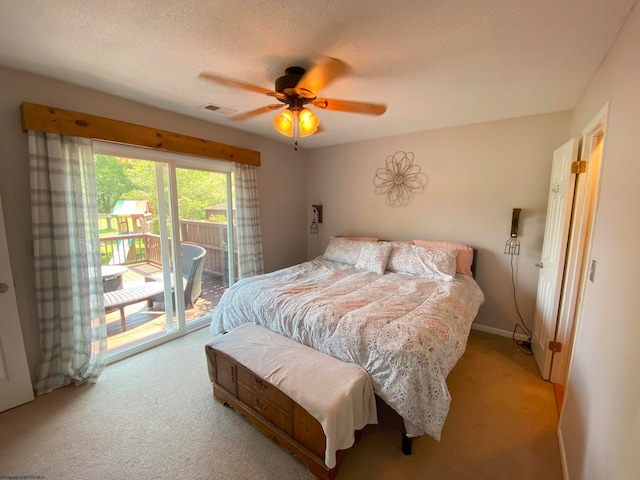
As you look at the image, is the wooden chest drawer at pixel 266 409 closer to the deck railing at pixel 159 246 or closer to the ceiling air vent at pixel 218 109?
the deck railing at pixel 159 246

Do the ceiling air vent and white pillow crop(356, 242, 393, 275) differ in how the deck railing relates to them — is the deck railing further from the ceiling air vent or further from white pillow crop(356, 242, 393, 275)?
white pillow crop(356, 242, 393, 275)

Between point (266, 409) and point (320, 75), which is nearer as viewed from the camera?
point (266, 409)

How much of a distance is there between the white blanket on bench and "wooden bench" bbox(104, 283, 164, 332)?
126cm

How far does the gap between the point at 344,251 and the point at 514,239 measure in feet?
6.14

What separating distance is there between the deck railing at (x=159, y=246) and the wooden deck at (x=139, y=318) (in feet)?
0.34

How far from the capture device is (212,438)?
1.70 m

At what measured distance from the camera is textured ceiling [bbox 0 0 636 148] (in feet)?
4.09

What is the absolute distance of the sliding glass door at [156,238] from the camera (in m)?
2.48

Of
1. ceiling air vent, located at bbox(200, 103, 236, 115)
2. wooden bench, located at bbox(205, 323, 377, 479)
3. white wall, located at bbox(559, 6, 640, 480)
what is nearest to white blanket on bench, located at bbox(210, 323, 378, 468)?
wooden bench, located at bbox(205, 323, 377, 479)

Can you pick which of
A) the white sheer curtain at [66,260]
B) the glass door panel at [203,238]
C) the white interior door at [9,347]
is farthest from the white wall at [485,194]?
the white interior door at [9,347]

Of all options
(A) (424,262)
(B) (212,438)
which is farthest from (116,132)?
(A) (424,262)

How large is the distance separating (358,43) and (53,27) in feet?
5.29

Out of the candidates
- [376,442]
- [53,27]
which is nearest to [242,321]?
[376,442]

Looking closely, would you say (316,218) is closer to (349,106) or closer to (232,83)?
(349,106)
